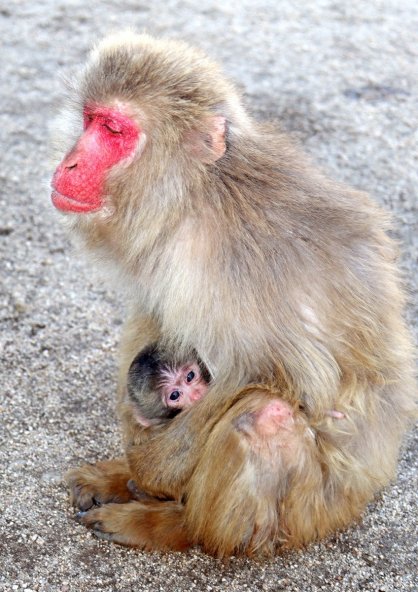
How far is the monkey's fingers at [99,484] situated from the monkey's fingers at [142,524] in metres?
0.11

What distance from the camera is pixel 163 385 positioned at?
3.35 metres

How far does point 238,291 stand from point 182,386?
56 cm

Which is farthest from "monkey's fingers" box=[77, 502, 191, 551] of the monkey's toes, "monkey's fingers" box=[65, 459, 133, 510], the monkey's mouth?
the monkey's mouth

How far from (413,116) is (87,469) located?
383cm

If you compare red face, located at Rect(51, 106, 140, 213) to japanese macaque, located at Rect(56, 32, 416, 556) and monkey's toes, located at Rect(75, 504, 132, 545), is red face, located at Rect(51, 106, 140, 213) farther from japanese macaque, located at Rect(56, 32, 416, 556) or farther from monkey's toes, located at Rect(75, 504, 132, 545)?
monkey's toes, located at Rect(75, 504, 132, 545)

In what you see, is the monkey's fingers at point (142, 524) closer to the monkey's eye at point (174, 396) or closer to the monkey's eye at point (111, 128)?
the monkey's eye at point (174, 396)

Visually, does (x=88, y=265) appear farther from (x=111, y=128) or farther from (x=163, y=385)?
(x=111, y=128)

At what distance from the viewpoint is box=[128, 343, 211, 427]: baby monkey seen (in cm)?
335

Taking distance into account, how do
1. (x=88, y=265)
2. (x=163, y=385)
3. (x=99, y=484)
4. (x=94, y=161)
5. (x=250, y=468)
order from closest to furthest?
(x=250, y=468) → (x=94, y=161) → (x=163, y=385) → (x=99, y=484) → (x=88, y=265)

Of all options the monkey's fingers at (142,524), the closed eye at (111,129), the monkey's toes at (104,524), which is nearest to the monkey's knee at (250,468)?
the monkey's fingers at (142,524)

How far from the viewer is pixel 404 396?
10.6 ft

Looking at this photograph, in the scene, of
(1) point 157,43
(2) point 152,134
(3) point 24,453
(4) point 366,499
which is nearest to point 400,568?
(4) point 366,499

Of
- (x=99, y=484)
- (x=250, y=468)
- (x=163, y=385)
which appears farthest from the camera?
(x=99, y=484)

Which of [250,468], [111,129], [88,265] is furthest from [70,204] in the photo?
[88,265]
